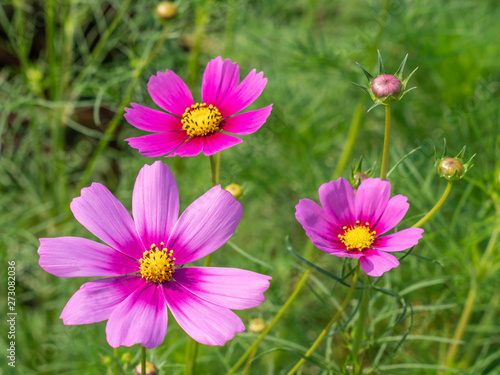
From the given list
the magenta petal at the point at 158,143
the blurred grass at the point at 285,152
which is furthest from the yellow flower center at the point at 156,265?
the blurred grass at the point at 285,152

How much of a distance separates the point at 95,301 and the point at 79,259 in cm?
5

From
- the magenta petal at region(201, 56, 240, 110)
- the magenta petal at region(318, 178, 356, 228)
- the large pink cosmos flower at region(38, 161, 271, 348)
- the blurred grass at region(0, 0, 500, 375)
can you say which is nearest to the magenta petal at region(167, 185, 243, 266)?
the large pink cosmos flower at region(38, 161, 271, 348)

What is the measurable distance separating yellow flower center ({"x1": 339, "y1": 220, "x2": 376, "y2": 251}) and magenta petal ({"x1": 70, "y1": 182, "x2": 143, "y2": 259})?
258 mm

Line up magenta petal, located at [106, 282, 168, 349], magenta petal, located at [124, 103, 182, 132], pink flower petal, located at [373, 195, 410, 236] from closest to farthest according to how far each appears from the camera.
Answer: magenta petal, located at [106, 282, 168, 349] < pink flower petal, located at [373, 195, 410, 236] < magenta petal, located at [124, 103, 182, 132]

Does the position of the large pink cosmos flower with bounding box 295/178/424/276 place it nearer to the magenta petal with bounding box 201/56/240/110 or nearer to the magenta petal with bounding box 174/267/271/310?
the magenta petal with bounding box 174/267/271/310

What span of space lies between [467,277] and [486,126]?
1.96 ft

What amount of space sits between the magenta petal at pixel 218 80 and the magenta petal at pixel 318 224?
0.25m

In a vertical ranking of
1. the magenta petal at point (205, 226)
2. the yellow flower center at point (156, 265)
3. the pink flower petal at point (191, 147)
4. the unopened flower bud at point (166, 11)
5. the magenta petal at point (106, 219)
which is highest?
the unopened flower bud at point (166, 11)

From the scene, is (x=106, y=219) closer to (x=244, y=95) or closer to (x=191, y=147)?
(x=191, y=147)

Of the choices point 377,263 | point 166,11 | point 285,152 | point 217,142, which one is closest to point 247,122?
point 217,142

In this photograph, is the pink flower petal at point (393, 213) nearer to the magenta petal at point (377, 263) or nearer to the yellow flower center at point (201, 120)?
the magenta petal at point (377, 263)

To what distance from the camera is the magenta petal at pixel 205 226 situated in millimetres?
617

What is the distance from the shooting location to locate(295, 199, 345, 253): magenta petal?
0.61 metres

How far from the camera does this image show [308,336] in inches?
54.5
